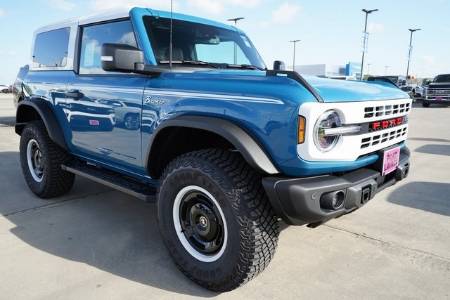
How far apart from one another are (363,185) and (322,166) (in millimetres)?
325

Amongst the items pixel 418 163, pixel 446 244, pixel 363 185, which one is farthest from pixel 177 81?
pixel 418 163

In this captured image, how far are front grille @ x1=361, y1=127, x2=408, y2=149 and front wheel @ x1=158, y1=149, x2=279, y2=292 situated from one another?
0.75 metres

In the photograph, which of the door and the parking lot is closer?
the parking lot

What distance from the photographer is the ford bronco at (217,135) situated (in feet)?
7.34

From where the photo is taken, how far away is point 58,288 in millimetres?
2588

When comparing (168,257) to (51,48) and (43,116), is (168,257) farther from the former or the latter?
(51,48)

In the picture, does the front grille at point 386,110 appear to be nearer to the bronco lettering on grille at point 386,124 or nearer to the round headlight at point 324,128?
the bronco lettering on grille at point 386,124

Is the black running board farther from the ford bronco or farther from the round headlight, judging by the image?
the round headlight

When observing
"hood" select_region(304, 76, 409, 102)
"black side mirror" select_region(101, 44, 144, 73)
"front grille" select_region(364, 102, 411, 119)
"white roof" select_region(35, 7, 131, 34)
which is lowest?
"front grille" select_region(364, 102, 411, 119)

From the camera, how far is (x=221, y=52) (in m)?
3.68

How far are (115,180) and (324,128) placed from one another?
202 cm

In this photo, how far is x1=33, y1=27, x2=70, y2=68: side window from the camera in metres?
4.12

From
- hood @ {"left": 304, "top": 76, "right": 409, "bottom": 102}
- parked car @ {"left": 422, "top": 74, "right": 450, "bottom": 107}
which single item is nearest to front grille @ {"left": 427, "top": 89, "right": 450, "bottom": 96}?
parked car @ {"left": 422, "top": 74, "right": 450, "bottom": 107}

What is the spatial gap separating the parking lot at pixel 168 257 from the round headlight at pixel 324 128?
3.25ft
